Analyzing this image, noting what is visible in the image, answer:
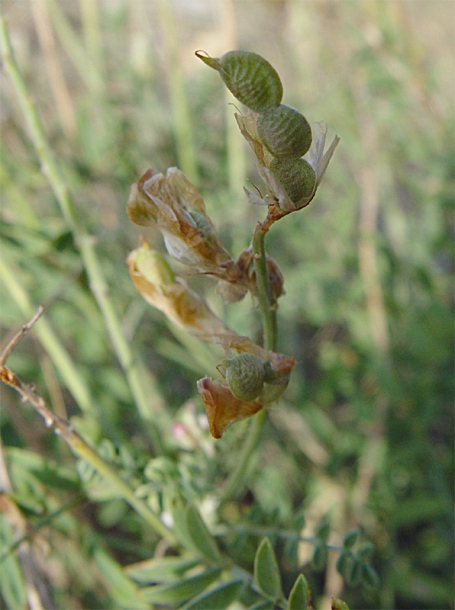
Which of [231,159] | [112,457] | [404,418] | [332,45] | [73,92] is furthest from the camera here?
[73,92]

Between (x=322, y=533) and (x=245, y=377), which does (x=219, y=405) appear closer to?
(x=245, y=377)

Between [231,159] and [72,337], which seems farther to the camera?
[231,159]

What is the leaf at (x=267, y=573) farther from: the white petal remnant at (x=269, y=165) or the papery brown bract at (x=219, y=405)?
the white petal remnant at (x=269, y=165)

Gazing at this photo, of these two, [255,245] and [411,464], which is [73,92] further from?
[255,245]

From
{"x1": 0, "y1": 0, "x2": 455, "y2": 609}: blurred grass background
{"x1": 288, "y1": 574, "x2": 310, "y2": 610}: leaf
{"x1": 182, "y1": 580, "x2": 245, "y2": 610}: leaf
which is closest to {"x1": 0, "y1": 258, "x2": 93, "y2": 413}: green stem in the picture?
{"x1": 0, "y1": 0, "x2": 455, "y2": 609}: blurred grass background

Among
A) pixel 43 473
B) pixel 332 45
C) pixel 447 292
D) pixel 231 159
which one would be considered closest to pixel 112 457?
pixel 43 473

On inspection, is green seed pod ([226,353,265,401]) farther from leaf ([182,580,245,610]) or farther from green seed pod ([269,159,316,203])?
leaf ([182,580,245,610])

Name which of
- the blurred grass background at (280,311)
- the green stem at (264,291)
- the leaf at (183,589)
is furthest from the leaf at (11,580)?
the green stem at (264,291)

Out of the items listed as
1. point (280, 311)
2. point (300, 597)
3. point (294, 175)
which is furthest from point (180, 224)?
point (280, 311)
